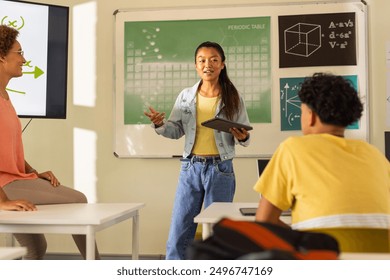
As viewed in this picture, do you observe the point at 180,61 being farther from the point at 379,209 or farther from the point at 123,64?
the point at 379,209

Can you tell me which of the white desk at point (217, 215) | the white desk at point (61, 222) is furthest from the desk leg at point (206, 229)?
the white desk at point (61, 222)

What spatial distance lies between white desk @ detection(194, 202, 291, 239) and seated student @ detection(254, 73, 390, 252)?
282mm

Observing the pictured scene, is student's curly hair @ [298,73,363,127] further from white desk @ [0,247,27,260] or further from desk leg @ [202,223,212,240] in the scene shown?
white desk @ [0,247,27,260]

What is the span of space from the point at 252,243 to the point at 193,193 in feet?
4.86

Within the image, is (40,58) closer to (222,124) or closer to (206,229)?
(222,124)

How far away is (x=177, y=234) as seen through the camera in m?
2.24

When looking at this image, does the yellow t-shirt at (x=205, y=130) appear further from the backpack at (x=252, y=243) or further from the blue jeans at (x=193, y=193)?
the backpack at (x=252, y=243)

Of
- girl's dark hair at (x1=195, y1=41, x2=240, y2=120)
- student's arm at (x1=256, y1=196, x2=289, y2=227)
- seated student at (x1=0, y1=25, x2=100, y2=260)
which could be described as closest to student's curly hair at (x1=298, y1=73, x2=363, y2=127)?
student's arm at (x1=256, y1=196, x2=289, y2=227)

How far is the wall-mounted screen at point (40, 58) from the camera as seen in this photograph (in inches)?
105

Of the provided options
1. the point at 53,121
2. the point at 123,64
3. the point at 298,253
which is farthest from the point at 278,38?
the point at 298,253

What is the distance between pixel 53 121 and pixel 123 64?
54cm

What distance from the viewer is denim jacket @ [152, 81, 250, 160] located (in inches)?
89.1

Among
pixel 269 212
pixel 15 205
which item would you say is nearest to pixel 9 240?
pixel 15 205

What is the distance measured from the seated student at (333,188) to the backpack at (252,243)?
1.05 feet
